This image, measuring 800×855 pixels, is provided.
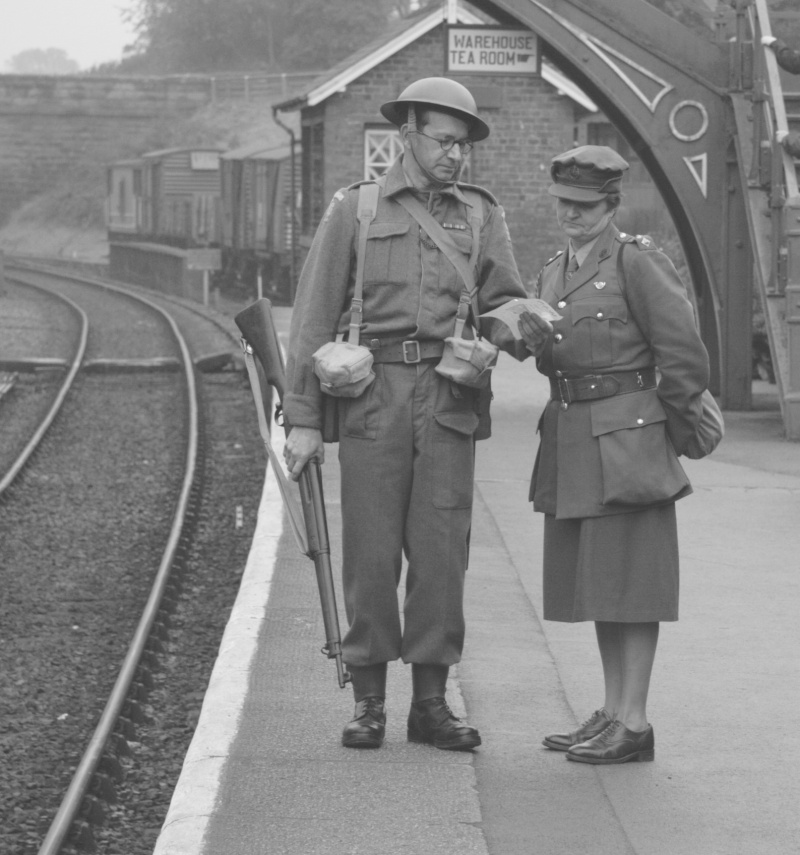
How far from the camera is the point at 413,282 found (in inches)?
174

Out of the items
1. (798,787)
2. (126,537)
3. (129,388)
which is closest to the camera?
(798,787)

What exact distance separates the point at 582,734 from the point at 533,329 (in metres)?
1.17

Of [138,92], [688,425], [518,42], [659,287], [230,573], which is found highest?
[138,92]

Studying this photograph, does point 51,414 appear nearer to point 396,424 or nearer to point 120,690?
point 120,690

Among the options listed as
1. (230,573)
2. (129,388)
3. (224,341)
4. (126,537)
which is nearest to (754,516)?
(230,573)

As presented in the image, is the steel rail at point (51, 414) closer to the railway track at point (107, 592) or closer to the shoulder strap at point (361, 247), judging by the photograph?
the railway track at point (107, 592)

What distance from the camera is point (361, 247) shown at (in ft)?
14.5

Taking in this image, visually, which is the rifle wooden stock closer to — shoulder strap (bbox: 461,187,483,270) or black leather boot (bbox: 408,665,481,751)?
shoulder strap (bbox: 461,187,483,270)

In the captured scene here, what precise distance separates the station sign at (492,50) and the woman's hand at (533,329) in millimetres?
8421

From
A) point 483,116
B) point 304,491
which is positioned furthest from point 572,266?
point 483,116

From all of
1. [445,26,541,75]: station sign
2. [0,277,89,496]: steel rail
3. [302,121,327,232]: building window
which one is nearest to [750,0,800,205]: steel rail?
[445,26,541,75]: station sign

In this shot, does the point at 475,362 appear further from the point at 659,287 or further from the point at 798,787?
the point at 798,787

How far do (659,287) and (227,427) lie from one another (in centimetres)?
1192

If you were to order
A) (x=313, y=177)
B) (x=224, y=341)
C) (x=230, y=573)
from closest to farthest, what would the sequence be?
(x=230, y=573)
(x=224, y=341)
(x=313, y=177)
